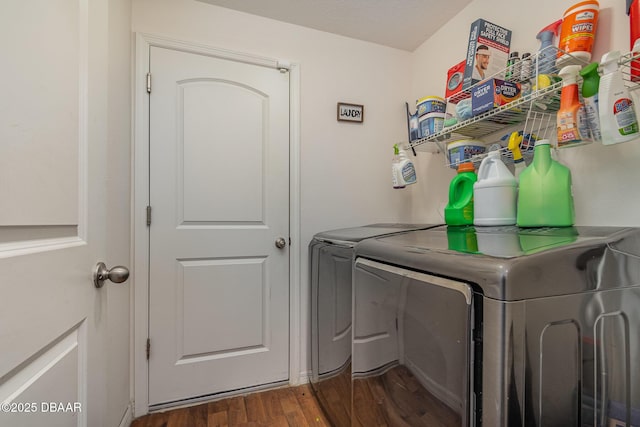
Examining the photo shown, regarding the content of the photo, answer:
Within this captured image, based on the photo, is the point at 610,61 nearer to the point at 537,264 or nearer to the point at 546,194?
the point at 546,194

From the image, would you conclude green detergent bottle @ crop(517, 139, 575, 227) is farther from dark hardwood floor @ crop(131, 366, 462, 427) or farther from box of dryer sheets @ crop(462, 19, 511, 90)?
dark hardwood floor @ crop(131, 366, 462, 427)

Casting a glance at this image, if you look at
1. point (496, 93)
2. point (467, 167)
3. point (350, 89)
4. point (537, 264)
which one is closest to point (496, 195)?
point (467, 167)

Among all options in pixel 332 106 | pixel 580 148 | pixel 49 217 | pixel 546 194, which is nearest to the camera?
pixel 49 217

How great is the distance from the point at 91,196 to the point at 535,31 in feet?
6.21

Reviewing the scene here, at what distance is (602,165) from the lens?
3.55 ft

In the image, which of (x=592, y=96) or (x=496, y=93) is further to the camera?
(x=496, y=93)

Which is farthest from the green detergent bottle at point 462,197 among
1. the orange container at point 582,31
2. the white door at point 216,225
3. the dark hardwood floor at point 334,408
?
the white door at point 216,225

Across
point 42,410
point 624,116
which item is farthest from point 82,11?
point 624,116

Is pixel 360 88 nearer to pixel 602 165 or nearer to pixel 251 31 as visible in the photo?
pixel 251 31

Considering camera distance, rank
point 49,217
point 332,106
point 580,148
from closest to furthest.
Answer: point 49,217 → point 580,148 → point 332,106

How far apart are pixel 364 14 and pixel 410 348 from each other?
6.23 feet

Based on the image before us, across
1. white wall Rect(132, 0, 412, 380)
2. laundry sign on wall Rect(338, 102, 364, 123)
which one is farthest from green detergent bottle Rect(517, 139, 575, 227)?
laundry sign on wall Rect(338, 102, 364, 123)

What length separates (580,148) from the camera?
115 cm

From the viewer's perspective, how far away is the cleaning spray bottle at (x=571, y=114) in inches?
36.7
